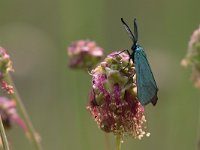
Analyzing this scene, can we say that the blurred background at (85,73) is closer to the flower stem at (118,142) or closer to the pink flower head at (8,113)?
the pink flower head at (8,113)

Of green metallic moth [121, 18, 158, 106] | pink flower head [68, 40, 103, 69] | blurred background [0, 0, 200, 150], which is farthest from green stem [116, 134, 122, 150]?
blurred background [0, 0, 200, 150]

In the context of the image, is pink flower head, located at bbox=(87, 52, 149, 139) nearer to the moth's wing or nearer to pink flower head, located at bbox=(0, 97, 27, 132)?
the moth's wing

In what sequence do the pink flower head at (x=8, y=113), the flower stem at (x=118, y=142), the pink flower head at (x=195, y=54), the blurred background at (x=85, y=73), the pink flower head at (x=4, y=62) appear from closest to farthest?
the flower stem at (x=118, y=142), the pink flower head at (x=4, y=62), the pink flower head at (x=195, y=54), the pink flower head at (x=8, y=113), the blurred background at (x=85, y=73)

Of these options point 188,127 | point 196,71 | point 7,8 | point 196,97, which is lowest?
point 196,71

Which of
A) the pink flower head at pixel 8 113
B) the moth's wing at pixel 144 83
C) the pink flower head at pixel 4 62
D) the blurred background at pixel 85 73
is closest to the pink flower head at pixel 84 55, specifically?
the pink flower head at pixel 8 113

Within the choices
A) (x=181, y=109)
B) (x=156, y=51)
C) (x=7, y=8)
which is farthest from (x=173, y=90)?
(x=7, y=8)

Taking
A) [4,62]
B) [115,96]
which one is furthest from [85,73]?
[115,96]

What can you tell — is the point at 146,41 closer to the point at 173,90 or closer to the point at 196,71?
the point at 173,90
